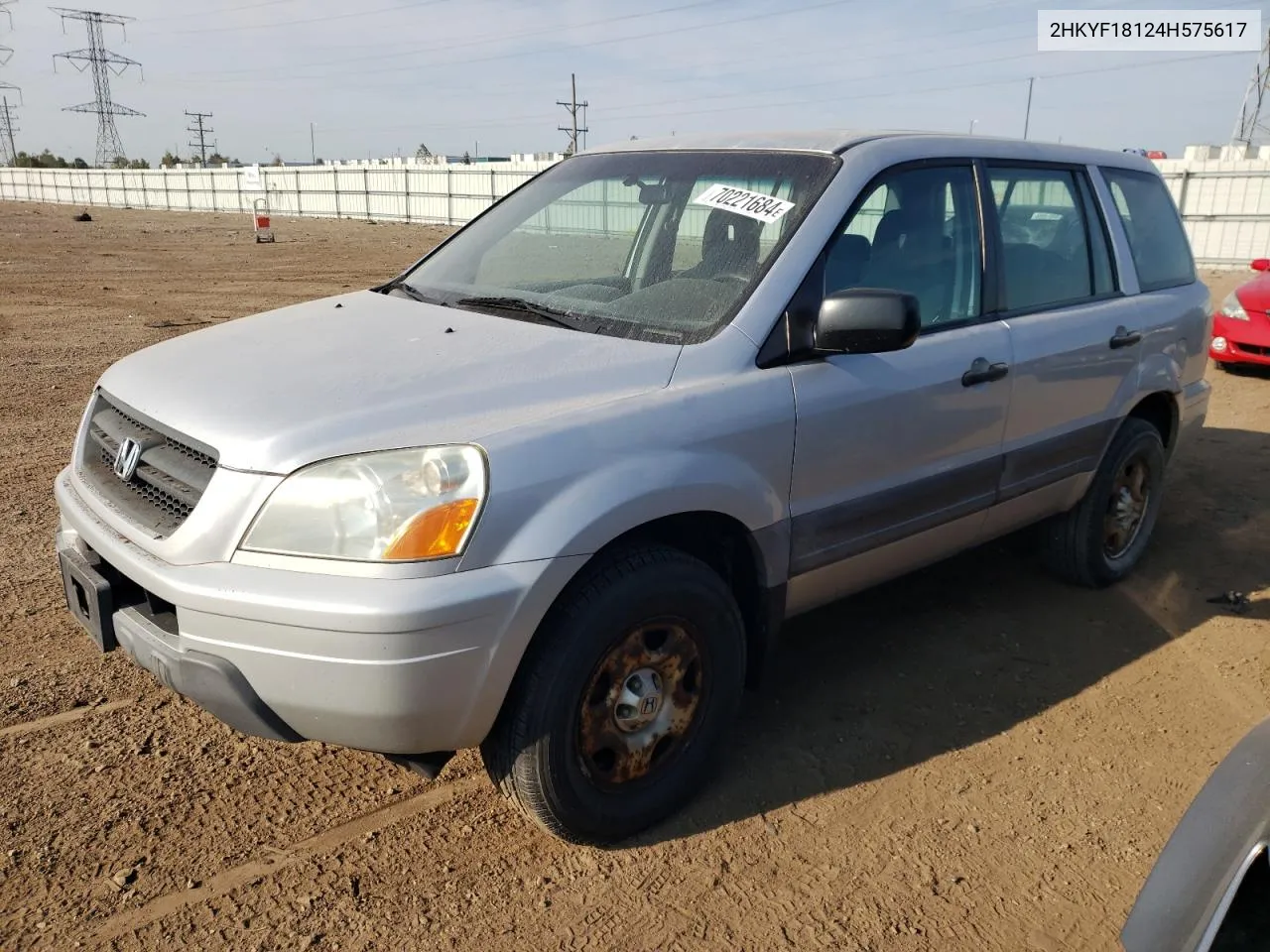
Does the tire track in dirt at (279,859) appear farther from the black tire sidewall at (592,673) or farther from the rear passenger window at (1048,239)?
the rear passenger window at (1048,239)

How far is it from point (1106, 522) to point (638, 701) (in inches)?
113

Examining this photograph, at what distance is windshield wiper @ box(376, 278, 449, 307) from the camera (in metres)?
3.45

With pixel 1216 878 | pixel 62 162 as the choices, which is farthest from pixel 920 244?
pixel 62 162

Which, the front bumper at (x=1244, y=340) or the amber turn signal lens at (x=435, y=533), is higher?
the amber turn signal lens at (x=435, y=533)

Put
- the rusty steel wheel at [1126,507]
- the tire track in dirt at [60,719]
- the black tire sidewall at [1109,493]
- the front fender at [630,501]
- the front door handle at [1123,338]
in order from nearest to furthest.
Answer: the front fender at [630,501] < the tire track in dirt at [60,719] < the front door handle at [1123,338] < the black tire sidewall at [1109,493] < the rusty steel wheel at [1126,507]

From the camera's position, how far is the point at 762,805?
116 inches

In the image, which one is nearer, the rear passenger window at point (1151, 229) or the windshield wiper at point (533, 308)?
the windshield wiper at point (533, 308)

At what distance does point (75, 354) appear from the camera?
9.31 meters

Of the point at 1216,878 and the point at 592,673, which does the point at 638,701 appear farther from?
the point at 1216,878

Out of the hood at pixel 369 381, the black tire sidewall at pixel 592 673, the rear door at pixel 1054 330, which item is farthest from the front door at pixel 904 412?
the hood at pixel 369 381

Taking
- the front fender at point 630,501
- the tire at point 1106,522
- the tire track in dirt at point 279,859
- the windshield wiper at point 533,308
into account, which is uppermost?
the windshield wiper at point 533,308

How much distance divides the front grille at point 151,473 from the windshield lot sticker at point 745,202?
1.74m

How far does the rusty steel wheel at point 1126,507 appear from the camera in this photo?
4.58m

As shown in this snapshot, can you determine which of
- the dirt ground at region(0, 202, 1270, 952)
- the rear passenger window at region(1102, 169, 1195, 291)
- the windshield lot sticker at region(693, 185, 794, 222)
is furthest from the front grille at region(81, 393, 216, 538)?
the rear passenger window at region(1102, 169, 1195, 291)
